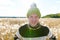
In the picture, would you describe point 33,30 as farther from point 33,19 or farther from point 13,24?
point 13,24

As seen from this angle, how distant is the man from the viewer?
177 centimetres

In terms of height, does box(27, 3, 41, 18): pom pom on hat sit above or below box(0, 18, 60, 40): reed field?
above

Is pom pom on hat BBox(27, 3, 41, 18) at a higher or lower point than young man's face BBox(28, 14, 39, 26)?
higher

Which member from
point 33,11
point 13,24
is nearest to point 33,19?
point 33,11

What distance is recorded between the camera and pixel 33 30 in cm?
180

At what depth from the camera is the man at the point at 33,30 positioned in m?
1.77

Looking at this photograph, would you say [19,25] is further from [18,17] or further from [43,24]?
[43,24]

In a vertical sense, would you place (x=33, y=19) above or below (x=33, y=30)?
above

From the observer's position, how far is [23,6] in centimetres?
182

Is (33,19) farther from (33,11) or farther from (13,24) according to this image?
(13,24)

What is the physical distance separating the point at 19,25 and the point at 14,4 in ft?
0.77

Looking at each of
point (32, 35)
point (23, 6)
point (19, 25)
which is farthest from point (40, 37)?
point (23, 6)

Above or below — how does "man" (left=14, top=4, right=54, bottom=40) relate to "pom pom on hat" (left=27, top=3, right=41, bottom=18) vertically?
below

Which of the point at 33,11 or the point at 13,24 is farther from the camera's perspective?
the point at 13,24
